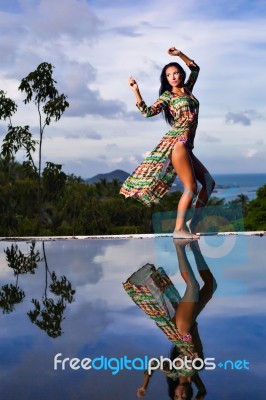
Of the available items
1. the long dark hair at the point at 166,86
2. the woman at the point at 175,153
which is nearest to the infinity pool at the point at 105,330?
the woman at the point at 175,153

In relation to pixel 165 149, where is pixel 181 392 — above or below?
below

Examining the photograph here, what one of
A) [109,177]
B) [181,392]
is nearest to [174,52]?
[181,392]

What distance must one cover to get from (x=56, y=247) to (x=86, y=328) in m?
3.30

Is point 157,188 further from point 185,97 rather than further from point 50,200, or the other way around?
point 50,200

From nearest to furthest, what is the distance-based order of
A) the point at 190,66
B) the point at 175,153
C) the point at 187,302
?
1. the point at 187,302
2. the point at 175,153
3. the point at 190,66

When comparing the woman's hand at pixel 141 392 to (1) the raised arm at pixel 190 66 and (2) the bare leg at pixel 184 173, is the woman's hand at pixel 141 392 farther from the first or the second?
Answer: (1) the raised arm at pixel 190 66

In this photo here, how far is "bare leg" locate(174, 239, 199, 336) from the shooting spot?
2457 mm

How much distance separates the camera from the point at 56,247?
5789 millimetres

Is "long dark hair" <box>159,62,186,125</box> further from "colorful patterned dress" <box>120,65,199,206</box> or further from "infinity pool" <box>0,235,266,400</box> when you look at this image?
"infinity pool" <box>0,235,266,400</box>

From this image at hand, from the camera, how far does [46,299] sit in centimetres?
320

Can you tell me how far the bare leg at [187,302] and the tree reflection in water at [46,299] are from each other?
46cm

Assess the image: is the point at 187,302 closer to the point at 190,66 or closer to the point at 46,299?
the point at 46,299

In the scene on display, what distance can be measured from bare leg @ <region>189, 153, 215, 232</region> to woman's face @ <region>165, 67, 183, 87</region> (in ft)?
1.92

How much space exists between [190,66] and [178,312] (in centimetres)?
303
